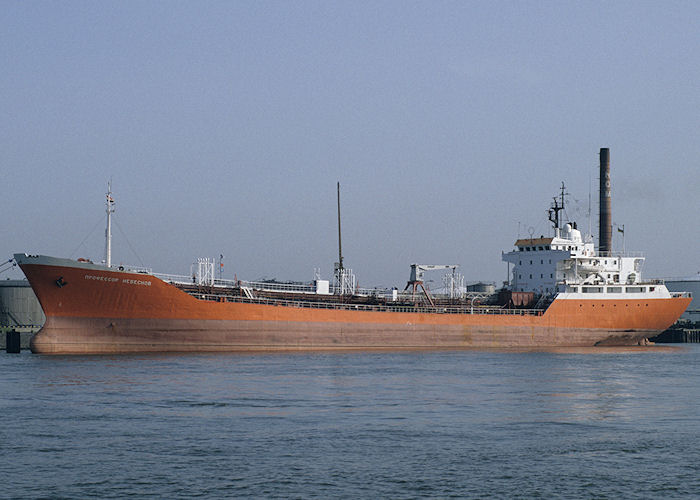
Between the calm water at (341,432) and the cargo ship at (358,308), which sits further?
the cargo ship at (358,308)

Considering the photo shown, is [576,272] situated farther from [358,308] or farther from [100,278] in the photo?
[100,278]

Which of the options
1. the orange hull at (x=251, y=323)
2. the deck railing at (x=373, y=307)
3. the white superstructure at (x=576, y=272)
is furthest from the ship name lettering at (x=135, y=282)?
the white superstructure at (x=576, y=272)

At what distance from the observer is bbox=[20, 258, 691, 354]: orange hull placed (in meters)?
40.5

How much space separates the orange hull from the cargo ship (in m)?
0.06

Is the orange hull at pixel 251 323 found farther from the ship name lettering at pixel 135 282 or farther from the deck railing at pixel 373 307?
the deck railing at pixel 373 307

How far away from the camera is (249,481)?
54.2 feet

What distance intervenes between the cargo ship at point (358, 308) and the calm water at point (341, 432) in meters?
5.29

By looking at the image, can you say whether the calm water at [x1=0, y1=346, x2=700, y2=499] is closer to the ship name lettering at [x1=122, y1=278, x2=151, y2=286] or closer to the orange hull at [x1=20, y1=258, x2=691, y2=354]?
the orange hull at [x1=20, y1=258, x2=691, y2=354]

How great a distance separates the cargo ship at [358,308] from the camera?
1599 inches

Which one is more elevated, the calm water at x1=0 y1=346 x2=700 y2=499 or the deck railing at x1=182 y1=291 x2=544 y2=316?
the deck railing at x1=182 y1=291 x2=544 y2=316

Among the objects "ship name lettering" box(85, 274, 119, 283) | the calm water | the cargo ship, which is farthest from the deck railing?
the calm water

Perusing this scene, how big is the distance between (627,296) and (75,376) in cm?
3759

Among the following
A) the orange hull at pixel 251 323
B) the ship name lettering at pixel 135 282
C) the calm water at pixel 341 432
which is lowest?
the calm water at pixel 341 432

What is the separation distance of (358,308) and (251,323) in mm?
8344
